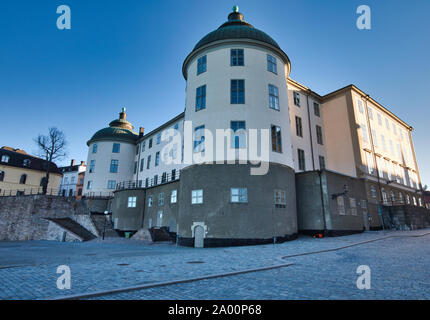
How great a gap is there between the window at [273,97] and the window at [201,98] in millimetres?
5745

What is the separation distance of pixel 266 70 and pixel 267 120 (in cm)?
487

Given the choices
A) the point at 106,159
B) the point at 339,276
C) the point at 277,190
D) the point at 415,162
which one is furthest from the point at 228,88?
the point at 415,162

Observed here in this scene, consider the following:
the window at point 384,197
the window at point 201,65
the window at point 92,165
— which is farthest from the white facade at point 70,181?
the window at point 384,197

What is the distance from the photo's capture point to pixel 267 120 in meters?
Answer: 20.9

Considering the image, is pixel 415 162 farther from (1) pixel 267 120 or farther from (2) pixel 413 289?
(2) pixel 413 289

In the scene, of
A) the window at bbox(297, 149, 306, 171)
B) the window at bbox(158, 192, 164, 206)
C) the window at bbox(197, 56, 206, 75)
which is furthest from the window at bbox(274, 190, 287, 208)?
the window at bbox(158, 192, 164, 206)

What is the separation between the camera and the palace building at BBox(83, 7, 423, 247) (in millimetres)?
18906

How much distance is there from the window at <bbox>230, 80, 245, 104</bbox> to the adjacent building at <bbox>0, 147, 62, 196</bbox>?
45.0m

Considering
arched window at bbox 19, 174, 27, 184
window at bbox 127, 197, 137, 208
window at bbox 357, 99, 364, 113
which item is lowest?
window at bbox 127, 197, 137, 208

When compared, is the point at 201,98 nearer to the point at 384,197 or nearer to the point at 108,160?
the point at 384,197

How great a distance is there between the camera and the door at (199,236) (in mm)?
18688

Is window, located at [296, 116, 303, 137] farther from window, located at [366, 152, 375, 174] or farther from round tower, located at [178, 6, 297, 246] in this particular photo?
window, located at [366, 152, 375, 174]

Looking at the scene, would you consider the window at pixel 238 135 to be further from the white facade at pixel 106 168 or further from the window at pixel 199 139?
the white facade at pixel 106 168

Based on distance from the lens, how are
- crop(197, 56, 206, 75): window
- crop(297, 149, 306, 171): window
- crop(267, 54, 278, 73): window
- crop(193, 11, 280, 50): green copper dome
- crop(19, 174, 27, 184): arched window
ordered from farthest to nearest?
crop(19, 174, 27, 184): arched window
crop(297, 149, 306, 171): window
crop(197, 56, 206, 75): window
crop(267, 54, 278, 73): window
crop(193, 11, 280, 50): green copper dome
